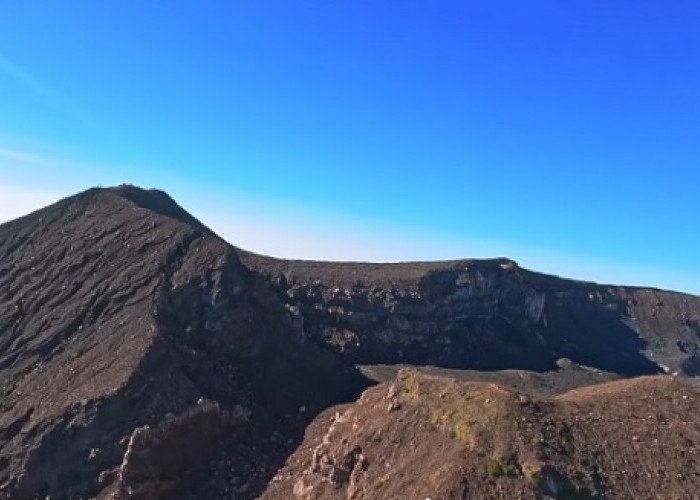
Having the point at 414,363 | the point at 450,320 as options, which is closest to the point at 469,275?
the point at 450,320

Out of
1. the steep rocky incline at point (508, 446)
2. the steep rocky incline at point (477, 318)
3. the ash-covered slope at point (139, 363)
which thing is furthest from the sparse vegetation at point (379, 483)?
the steep rocky incline at point (477, 318)

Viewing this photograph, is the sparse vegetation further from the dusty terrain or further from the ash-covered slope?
the ash-covered slope

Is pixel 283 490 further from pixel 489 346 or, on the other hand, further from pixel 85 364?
pixel 489 346

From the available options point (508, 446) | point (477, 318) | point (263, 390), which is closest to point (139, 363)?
point (263, 390)

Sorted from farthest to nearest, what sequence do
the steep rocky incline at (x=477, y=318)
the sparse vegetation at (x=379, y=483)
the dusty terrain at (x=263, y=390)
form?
the steep rocky incline at (x=477, y=318), the sparse vegetation at (x=379, y=483), the dusty terrain at (x=263, y=390)

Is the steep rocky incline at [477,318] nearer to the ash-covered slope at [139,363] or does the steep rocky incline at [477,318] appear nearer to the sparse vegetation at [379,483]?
the ash-covered slope at [139,363]

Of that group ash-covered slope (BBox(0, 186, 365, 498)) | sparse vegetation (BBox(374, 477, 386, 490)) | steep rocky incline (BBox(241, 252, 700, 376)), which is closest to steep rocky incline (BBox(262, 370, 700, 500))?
sparse vegetation (BBox(374, 477, 386, 490))
